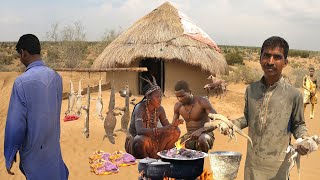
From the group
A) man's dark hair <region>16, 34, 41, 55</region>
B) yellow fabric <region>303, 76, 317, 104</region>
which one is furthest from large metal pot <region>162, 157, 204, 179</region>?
yellow fabric <region>303, 76, 317, 104</region>

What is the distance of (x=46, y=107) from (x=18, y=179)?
114 inches

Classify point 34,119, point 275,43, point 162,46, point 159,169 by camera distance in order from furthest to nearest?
point 162,46 < point 159,169 < point 34,119 < point 275,43

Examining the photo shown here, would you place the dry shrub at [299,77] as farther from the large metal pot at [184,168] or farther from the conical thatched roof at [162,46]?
the large metal pot at [184,168]

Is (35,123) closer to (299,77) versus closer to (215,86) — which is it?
(215,86)

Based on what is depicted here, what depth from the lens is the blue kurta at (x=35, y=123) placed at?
113 inches

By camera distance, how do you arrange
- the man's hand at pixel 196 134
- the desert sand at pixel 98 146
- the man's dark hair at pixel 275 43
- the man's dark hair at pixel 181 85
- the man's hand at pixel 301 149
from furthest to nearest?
1. the desert sand at pixel 98 146
2. the man's dark hair at pixel 181 85
3. the man's hand at pixel 196 134
4. the man's dark hair at pixel 275 43
5. the man's hand at pixel 301 149

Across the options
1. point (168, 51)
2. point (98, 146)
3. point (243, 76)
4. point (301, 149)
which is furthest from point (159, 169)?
point (243, 76)

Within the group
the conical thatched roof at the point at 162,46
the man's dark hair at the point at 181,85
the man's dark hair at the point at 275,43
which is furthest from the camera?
the conical thatched roof at the point at 162,46

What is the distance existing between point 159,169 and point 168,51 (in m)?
9.38

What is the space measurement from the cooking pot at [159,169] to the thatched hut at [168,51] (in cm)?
910

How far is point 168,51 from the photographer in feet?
40.9

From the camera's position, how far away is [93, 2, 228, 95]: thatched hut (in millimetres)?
12531

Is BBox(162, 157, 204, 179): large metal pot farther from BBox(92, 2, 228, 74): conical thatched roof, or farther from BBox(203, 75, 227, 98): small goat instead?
BBox(203, 75, 227, 98): small goat

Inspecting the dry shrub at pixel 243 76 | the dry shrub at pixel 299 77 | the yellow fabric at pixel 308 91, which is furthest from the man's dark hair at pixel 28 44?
the dry shrub at pixel 243 76
